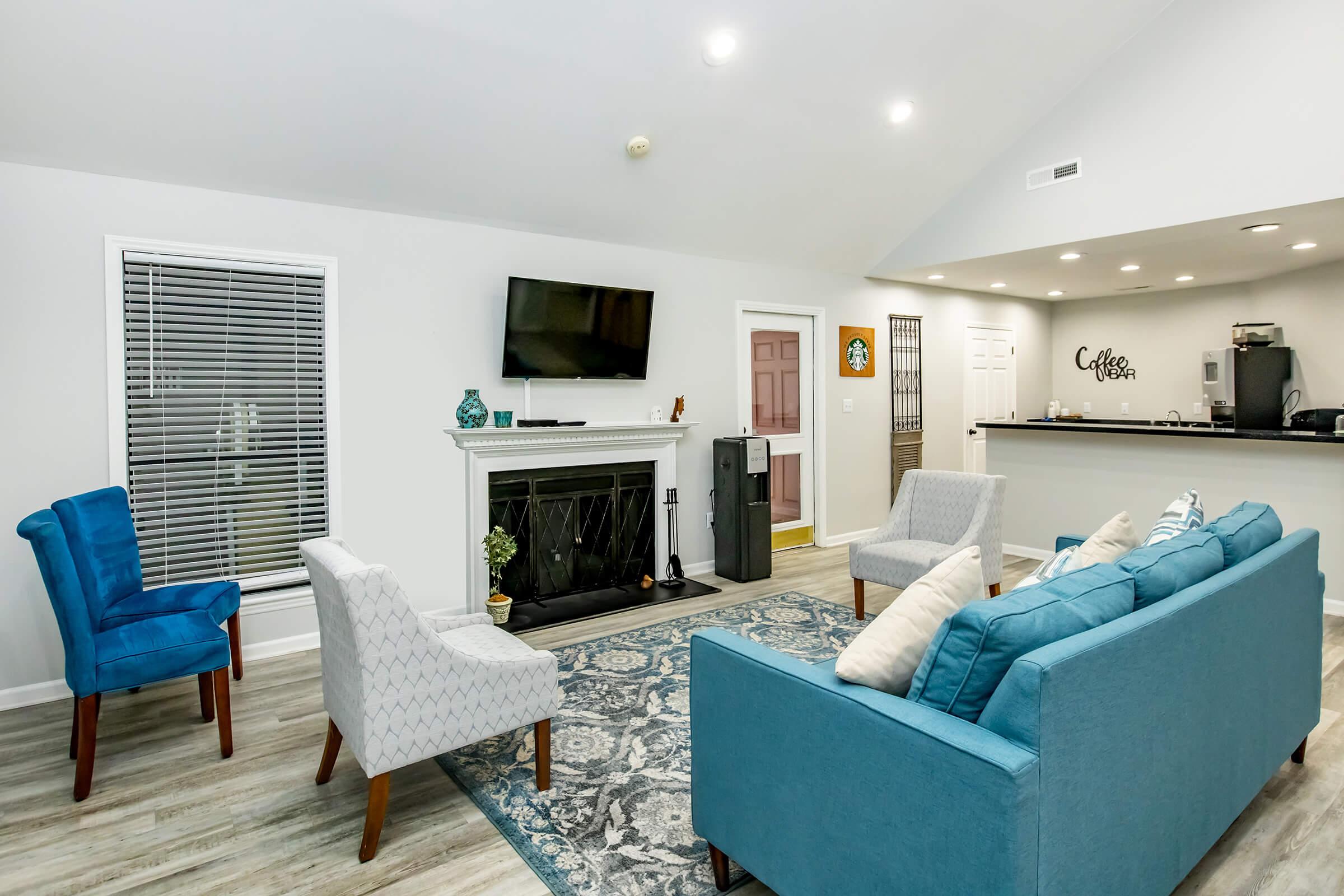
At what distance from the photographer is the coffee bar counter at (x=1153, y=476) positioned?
14.3ft

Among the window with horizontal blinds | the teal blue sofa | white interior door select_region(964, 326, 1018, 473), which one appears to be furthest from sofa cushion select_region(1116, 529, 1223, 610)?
white interior door select_region(964, 326, 1018, 473)

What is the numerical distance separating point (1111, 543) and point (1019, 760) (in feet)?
4.48

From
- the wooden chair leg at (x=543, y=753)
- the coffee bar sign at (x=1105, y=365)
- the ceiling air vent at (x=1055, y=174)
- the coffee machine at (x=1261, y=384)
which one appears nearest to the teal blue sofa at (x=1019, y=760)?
the wooden chair leg at (x=543, y=753)

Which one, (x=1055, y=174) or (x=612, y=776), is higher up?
(x=1055, y=174)

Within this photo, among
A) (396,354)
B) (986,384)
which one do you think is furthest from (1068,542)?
(986,384)

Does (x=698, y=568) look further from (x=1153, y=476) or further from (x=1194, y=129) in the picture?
(x=1194, y=129)

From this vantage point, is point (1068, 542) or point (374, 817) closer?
point (374, 817)

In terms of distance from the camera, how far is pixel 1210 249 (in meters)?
5.09

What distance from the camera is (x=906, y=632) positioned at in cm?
166

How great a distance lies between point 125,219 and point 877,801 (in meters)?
3.89

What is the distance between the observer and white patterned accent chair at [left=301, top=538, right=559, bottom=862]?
208 cm

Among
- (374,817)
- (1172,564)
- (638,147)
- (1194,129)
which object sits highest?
(1194,129)

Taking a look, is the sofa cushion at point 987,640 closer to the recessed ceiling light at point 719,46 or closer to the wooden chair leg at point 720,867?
the wooden chair leg at point 720,867

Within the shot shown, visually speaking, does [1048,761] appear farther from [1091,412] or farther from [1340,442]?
[1091,412]
